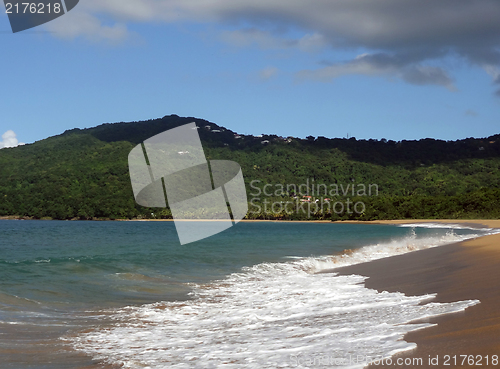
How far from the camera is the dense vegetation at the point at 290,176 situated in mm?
92375

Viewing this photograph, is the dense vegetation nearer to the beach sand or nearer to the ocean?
the beach sand

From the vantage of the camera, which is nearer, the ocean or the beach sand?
A: the beach sand

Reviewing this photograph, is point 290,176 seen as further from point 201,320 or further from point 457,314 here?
point 457,314

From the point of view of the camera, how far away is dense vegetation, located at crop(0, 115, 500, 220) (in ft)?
303

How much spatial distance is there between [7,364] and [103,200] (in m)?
98.9

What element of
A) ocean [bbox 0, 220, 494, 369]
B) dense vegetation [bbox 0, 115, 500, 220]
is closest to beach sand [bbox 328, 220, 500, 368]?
ocean [bbox 0, 220, 494, 369]

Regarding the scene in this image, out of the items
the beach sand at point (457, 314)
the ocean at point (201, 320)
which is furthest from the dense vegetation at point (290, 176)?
the ocean at point (201, 320)

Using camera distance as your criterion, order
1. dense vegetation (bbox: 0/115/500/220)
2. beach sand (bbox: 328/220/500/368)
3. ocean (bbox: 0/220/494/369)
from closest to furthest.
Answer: beach sand (bbox: 328/220/500/368) < ocean (bbox: 0/220/494/369) < dense vegetation (bbox: 0/115/500/220)

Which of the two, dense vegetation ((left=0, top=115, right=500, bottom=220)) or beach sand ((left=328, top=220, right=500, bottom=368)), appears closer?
beach sand ((left=328, top=220, right=500, bottom=368))

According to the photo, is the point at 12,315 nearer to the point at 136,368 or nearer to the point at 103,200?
the point at 136,368

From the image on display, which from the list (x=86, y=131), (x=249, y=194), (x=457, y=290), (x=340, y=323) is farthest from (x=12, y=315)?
(x=86, y=131)

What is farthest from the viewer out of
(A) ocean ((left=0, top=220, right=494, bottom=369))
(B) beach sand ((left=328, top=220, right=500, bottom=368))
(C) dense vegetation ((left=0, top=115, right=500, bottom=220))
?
(C) dense vegetation ((left=0, top=115, right=500, bottom=220))

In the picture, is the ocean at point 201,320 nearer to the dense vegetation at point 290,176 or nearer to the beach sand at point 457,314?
the beach sand at point 457,314

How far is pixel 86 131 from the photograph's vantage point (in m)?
149
